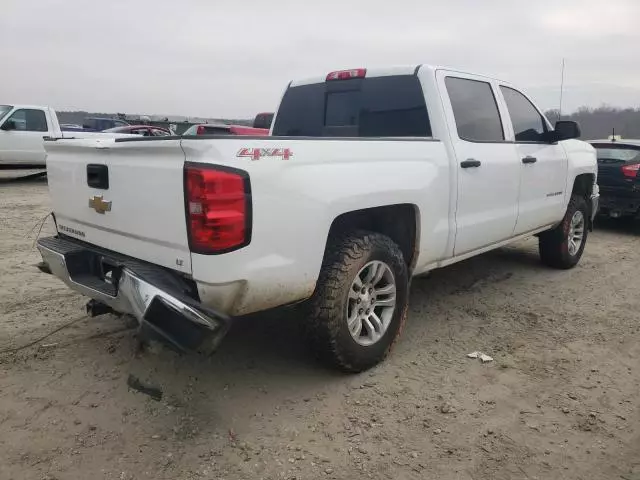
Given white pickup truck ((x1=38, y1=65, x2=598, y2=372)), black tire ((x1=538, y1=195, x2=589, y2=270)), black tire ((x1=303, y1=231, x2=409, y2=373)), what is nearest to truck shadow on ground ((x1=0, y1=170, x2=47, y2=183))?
white pickup truck ((x1=38, y1=65, x2=598, y2=372))

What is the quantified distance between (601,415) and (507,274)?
9.70 ft

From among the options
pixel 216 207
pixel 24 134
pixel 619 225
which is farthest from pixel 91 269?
pixel 24 134

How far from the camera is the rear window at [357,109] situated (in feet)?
13.2

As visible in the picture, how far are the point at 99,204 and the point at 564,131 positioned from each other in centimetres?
419

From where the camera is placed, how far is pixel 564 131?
16.7 feet

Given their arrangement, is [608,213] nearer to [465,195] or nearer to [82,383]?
[465,195]

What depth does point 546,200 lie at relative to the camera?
205 inches

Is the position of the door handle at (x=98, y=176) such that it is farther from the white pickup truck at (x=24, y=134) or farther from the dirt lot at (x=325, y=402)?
the white pickup truck at (x=24, y=134)

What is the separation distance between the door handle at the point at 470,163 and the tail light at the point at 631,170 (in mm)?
5630

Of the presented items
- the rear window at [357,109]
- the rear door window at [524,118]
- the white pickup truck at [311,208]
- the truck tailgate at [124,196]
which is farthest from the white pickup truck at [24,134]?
the rear door window at [524,118]

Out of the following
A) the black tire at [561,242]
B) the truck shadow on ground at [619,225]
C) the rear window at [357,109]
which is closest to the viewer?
the rear window at [357,109]

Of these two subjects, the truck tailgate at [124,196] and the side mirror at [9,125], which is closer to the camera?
the truck tailgate at [124,196]

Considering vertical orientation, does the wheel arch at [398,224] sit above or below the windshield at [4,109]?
below

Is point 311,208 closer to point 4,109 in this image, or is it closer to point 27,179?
point 4,109
